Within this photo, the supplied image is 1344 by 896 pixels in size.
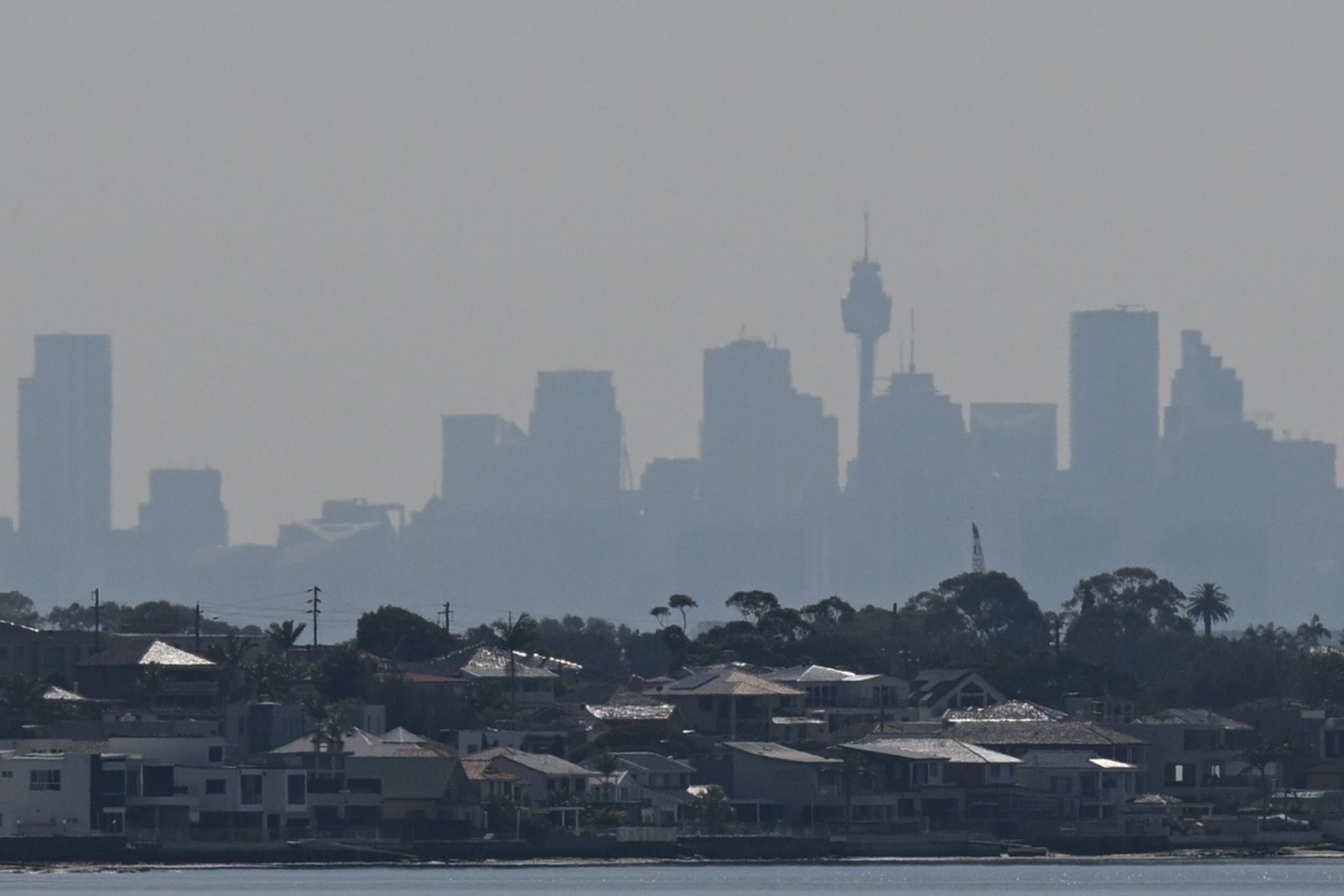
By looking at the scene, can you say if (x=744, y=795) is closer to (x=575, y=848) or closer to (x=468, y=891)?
(x=575, y=848)

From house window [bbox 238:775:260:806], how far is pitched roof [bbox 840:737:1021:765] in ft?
50.3

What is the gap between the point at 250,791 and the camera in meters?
78.9

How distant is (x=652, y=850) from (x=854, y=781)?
632 centimetres

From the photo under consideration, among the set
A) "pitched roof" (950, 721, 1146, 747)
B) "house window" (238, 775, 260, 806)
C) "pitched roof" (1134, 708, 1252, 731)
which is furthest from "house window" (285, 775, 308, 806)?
"pitched roof" (1134, 708, 1252, 731)

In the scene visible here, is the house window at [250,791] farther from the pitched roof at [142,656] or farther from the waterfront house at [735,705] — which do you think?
the waterfront house at [735,705]

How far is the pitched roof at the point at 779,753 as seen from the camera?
84125mm

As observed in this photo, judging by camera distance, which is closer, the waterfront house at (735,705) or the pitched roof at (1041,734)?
the pitched roof at (1041,734)

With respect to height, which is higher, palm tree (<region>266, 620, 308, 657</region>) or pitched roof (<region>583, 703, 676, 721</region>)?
palm tree (<region>266, 620, 308, 657</region>)

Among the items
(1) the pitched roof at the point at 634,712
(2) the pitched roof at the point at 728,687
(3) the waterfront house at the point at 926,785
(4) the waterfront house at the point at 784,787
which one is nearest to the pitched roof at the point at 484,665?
(2) the pitched roof at the point at 728,687

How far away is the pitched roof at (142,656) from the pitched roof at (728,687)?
12.5m

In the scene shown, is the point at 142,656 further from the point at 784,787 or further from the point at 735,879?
the point at 735,879

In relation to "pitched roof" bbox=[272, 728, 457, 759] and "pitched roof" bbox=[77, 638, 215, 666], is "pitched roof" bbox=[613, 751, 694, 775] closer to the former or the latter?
"pitched roof" bbox=[272, 728, 457, 759]

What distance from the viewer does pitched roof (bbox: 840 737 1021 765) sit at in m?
85.4

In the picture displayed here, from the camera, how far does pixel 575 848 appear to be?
79.8 meters
